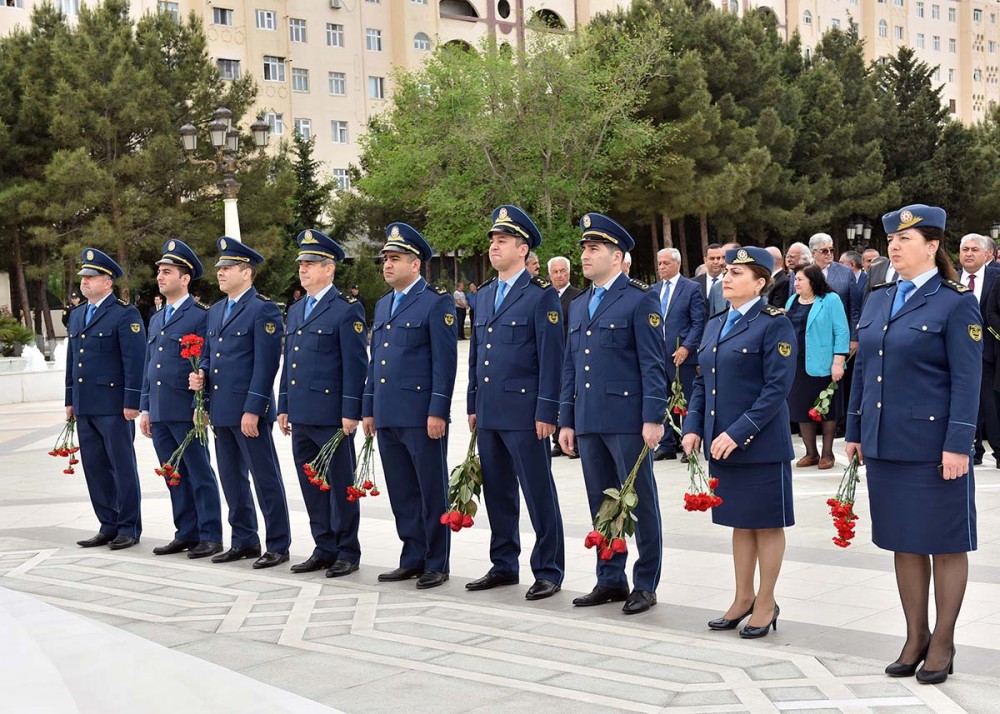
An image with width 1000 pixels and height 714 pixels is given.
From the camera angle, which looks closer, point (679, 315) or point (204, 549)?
point (204, 549)

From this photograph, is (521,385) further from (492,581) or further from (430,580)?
(430,580)

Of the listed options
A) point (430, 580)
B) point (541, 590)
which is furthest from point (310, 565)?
point (541, 590)

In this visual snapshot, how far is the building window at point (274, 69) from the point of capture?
180ft

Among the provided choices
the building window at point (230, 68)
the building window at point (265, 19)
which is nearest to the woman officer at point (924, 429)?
the building window at point (230, 68)

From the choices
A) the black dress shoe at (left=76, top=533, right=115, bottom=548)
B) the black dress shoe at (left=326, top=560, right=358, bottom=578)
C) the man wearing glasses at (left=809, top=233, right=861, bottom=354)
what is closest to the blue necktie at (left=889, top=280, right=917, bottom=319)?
the black dress shoe at (left=326, top=560, right=358, bottom=578)

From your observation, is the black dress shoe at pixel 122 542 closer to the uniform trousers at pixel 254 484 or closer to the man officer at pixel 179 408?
the man officer at pixel 179 408

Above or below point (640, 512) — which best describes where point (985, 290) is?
above

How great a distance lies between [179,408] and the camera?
28.7 ft

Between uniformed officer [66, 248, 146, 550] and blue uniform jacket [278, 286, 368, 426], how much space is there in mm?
1772

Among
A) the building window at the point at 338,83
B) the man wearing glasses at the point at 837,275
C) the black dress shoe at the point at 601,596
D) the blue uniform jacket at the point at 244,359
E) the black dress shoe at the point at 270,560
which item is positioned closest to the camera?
the black dress shoe at the point at 601,596

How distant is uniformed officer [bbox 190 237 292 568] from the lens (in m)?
8.30

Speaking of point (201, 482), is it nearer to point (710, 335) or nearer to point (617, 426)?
point (617, 426)

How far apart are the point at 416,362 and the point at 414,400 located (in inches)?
9.3

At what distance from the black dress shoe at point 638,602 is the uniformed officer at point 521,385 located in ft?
2.06
